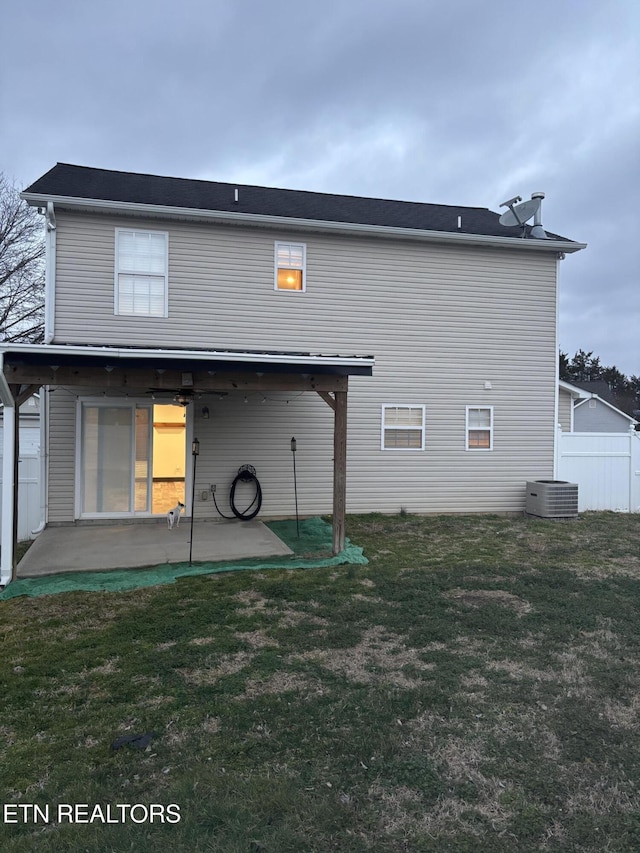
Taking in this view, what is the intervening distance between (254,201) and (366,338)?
11.0 feet

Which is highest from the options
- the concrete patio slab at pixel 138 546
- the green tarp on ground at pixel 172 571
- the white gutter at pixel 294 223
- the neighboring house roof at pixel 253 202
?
the neighboring house roof at pixel 253 202

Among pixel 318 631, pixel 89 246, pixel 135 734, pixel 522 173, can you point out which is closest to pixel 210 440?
pixel 89 246

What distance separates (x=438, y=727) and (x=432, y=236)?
8782 millimetres

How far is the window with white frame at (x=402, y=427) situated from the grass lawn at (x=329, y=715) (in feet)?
14.4

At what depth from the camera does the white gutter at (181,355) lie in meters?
5.86

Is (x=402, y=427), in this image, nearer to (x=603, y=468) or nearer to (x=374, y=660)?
(x=603, y=468)

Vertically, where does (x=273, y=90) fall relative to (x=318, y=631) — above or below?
above

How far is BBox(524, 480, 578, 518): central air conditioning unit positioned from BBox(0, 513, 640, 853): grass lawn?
439 cm

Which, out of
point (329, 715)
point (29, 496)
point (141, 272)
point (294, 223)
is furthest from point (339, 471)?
point (29, 496)

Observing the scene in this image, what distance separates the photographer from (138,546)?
24.6 feet

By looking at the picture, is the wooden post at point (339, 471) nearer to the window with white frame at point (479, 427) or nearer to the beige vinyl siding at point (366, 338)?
the beige vinyl siding at point (366, 338)

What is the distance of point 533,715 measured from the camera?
10.8ft

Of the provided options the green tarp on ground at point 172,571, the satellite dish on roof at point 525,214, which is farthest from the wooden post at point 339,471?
the satellite dish on roof at point 525,214

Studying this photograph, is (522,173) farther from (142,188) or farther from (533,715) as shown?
(533,715)
